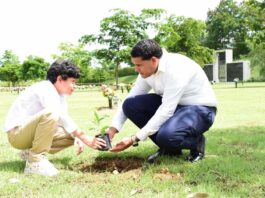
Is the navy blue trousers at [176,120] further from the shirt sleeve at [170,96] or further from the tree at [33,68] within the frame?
the tree at [33,68]

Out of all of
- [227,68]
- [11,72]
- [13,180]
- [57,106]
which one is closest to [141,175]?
[57,106]

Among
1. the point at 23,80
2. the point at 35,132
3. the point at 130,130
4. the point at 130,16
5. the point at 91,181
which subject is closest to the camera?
the point at 91,181

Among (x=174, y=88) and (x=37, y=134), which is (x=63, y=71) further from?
(x=174, y=88)

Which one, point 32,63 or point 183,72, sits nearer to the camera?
point 183,72

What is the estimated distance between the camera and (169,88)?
4.22 metres

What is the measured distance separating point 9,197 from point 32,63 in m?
62.3

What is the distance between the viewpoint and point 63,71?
4.09 metres

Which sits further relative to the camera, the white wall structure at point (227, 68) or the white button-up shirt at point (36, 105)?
the white wall structure at point (227, 68)

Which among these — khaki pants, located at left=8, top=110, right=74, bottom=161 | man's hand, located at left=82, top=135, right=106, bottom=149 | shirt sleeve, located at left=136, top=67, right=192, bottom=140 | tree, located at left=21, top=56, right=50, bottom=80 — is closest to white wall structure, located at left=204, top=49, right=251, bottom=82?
tree, located at left=21, top=56, right=50, bottom=80

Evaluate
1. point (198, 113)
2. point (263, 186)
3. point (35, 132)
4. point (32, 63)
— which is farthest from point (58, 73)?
point (32, 63)

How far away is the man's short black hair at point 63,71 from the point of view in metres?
4.09

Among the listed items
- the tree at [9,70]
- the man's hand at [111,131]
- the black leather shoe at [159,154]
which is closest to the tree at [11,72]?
the tree at [9,70]

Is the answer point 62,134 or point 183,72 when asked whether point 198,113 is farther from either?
point 62,134

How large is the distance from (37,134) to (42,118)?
6.6 inches
